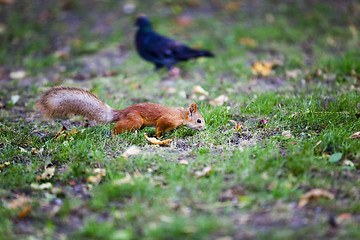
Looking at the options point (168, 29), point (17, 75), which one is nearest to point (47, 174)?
point (17, 75)

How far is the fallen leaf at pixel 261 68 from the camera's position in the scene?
5.19 metres

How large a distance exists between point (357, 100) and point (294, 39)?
3198 mm

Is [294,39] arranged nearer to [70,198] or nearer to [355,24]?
[355,24]

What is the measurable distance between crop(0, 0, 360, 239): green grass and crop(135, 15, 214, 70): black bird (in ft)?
0.67

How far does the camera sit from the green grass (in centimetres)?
205

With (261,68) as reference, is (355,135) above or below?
above

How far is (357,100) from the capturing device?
11.9 ft

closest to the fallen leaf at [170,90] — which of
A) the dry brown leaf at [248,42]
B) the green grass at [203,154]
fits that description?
the green grass at [203,154]

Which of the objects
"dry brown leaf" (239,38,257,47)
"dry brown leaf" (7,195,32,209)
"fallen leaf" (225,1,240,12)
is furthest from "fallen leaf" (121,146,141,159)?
"fallen leaf" (225,1,240,12)

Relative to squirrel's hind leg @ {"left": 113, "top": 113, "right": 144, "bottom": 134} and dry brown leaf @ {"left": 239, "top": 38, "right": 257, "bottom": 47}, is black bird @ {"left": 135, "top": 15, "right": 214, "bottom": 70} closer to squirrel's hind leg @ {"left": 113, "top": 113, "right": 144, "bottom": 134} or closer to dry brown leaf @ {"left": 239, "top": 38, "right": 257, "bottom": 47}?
dry brown leaf @ {"left": 239, "top": 38, "right": 257, "bottom": 47}

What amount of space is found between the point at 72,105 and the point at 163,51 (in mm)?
2435

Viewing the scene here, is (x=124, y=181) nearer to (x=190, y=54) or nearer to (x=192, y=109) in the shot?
(x=192, y=109)

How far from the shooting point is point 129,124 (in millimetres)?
3221

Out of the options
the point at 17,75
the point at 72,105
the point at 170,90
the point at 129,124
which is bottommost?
the point at 17,75
